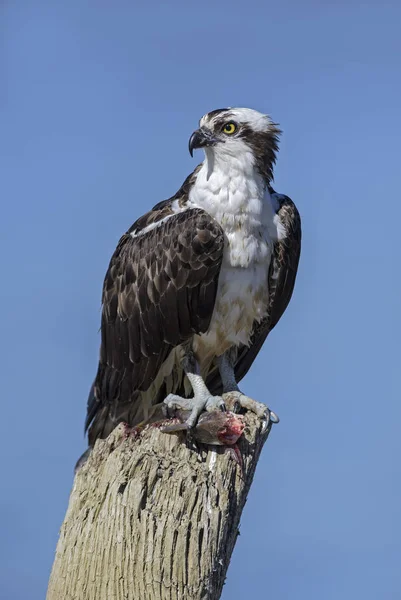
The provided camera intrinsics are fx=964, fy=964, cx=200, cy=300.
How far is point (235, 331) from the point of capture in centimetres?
834

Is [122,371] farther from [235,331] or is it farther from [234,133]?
[234,133]

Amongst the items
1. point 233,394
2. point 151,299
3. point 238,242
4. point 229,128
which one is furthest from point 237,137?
point 233,394

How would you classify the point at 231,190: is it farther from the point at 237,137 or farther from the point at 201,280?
the point at 201,280

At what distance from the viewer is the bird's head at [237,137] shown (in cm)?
802

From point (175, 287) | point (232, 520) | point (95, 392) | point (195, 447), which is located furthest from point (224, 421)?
point (95, 392)

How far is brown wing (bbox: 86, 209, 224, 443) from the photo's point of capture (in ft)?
26.0

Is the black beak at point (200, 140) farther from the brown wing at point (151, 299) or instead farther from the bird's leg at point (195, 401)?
the bird's leg at point (195, 401)

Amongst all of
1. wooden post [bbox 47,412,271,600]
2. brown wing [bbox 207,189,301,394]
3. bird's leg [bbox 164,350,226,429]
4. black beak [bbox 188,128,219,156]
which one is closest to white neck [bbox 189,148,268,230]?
black beak [bbox 188,128,219,156]

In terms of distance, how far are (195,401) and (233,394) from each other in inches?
17.8

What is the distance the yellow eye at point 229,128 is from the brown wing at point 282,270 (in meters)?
Result: 0.74

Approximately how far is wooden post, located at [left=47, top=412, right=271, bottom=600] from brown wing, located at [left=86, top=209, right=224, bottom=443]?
67.7 inches

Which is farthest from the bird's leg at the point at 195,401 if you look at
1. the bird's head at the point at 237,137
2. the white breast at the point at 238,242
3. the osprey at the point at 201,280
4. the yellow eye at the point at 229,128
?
the yellow eye at the point at 229,128

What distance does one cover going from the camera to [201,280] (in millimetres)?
7930

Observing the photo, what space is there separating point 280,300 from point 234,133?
1.49 m
